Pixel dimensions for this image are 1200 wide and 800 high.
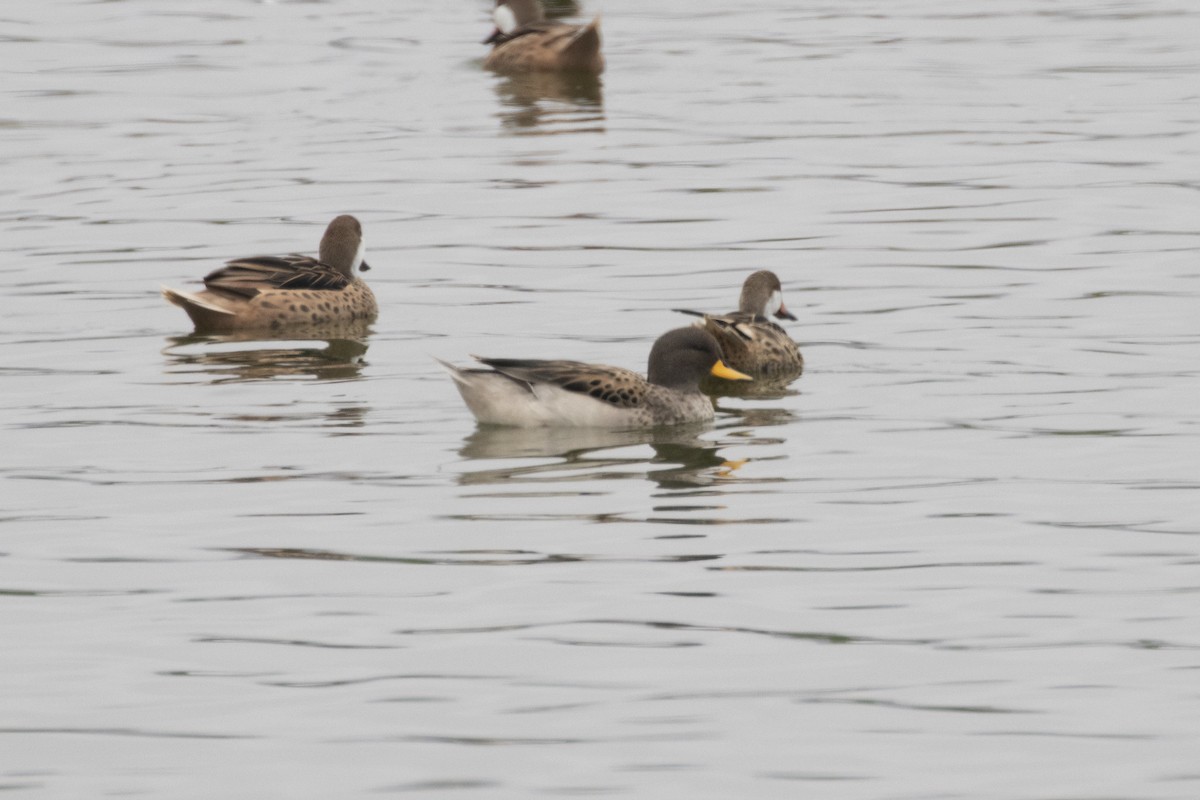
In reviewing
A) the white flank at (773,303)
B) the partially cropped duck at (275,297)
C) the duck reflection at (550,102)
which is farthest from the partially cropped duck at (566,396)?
the duck reflection at (550,102)

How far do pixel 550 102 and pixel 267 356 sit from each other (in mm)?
12810

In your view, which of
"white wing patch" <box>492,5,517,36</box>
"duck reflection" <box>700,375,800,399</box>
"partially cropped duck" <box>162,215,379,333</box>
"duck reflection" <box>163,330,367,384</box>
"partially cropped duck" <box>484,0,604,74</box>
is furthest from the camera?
"white wing patch" <box>492,5,517,36</box>

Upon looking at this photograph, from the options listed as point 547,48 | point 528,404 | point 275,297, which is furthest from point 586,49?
point 528,404

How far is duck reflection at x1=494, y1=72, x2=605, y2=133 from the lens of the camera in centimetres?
2522

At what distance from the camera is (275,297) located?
15.8 meters

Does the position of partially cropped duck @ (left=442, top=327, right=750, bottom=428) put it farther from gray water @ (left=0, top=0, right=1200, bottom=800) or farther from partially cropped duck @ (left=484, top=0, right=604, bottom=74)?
partially cropped duck @ (left=484, top=0, right=604, bottom=74)

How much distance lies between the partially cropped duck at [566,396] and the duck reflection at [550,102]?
41.2 feet

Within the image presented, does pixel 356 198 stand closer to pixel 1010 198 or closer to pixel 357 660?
pixel 1010 198

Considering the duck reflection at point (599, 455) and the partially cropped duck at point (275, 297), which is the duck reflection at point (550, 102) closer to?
the partially cropped duck at point (275, 297)

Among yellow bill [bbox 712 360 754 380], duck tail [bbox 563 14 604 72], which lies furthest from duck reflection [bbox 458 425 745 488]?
duck tail [bbox 563 14 604 72]

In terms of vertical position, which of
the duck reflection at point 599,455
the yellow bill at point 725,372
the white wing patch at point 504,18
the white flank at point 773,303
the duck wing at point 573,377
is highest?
the white wing patch at point 504,18

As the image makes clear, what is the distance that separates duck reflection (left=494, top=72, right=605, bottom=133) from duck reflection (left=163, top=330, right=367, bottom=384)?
31.3 feet

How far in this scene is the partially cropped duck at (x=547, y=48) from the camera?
28.7 meters

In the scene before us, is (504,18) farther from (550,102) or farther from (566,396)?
(566,396)
